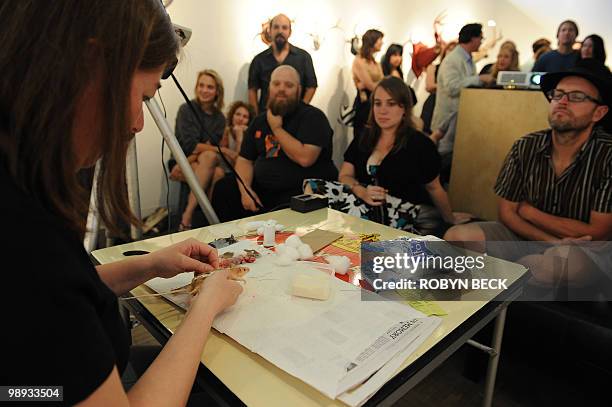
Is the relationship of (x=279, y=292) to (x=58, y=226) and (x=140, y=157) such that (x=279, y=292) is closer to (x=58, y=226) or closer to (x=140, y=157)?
(x=58, y=226)

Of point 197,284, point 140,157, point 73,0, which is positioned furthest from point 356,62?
point 73,0

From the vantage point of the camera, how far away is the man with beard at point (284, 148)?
89.1 inches

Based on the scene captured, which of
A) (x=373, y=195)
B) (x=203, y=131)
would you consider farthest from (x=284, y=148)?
(x=203, y=131)

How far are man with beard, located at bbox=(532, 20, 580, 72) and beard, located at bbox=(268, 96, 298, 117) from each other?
256 centimetres

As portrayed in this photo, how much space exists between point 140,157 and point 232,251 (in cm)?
231

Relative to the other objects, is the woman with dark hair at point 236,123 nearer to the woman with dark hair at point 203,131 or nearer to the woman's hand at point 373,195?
the woman with dark hair at point 203,131

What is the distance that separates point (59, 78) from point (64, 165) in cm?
9

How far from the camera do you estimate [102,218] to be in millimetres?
619

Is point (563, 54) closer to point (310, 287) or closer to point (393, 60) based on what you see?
point (393, 60)

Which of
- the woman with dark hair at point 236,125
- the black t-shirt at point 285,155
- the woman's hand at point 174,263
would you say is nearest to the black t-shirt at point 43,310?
the woman's hand at point 174,263

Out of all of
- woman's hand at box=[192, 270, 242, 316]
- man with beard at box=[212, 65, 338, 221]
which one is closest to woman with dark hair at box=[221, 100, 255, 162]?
man with beard at box=[212, 65, 338, 221]

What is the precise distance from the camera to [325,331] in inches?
28.4

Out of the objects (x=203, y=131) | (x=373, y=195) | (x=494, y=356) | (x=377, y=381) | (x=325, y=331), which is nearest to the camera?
(x=377, y=381)

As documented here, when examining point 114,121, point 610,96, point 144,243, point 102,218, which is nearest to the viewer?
point 114,121
